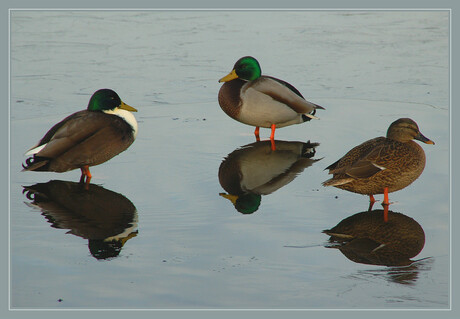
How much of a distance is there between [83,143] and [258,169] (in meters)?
1.53

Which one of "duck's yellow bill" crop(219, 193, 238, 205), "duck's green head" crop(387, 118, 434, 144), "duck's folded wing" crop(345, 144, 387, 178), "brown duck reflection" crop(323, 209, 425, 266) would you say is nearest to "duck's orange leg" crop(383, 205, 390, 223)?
"brown duck reflection" crop(323, 209, 425, 266)

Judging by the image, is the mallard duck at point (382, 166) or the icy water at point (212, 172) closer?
the icy water at point (212, 172)

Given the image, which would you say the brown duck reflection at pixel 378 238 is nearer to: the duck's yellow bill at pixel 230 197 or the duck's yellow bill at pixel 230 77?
the duck's yellow bill at pixel 230 197

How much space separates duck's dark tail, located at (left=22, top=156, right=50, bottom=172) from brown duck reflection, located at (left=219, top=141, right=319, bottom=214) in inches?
56.9

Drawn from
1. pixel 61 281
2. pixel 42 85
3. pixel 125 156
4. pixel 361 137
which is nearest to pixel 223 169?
pixel 125 156

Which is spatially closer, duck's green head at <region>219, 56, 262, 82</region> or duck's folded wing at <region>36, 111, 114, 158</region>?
duck's folded wing at <region>36, 111, 114, 158</region>

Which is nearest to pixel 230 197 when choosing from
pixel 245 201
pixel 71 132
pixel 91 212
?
pixel 245 201

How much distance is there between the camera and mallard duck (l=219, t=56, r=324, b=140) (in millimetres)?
7258

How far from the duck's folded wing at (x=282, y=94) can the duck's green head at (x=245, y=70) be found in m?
0.09

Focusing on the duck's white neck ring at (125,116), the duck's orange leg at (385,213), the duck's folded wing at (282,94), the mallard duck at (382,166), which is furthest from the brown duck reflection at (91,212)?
the duck's folded wing at (282,94)

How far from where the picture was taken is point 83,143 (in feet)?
19.0

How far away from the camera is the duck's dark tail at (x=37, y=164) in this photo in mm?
5730

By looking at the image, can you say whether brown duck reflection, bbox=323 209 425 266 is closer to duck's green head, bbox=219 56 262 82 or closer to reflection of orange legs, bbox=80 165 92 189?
reflection of orange legs, bbox=80 165 92 189

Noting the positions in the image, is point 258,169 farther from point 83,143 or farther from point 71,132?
point 71,132
